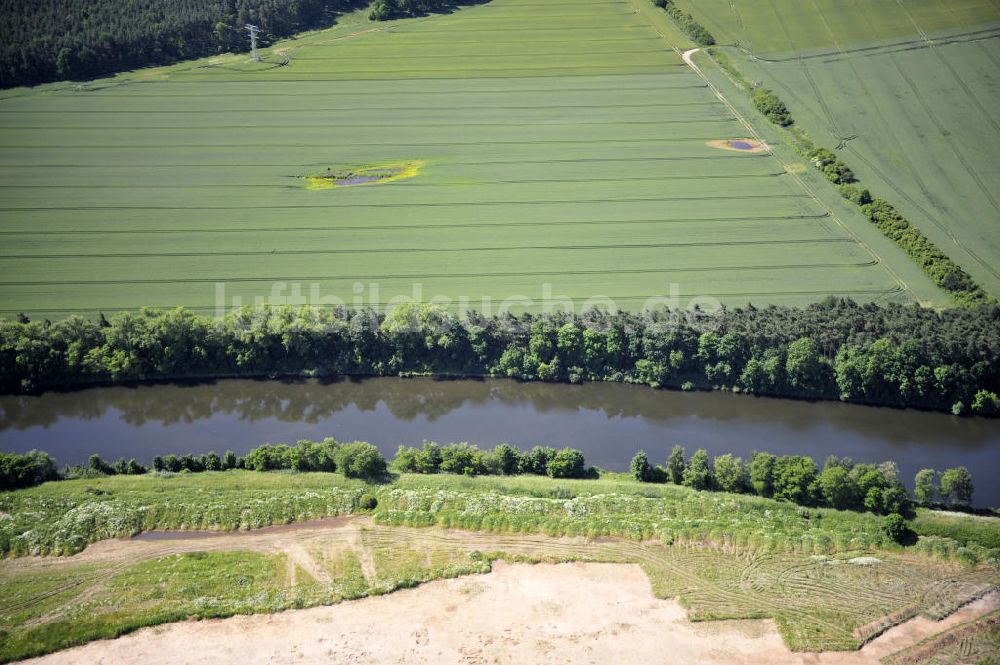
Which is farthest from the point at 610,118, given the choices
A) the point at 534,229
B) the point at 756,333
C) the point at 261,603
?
the point at 261,603

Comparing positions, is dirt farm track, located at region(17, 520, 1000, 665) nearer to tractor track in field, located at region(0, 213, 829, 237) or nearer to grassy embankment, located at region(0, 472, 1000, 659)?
grassy embankment, located at region(0, 472, 1000, 659)

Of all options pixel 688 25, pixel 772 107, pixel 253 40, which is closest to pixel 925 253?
pixel 772 107

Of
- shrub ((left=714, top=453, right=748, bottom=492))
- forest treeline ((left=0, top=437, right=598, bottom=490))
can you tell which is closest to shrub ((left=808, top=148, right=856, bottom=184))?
shrub ((left=714, top=453, right=748, bottom=492))

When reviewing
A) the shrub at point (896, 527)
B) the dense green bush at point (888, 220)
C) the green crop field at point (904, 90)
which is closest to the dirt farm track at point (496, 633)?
the shrub at point (896, 527)

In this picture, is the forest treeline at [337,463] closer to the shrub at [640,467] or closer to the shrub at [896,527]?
the shrub at [640,467]

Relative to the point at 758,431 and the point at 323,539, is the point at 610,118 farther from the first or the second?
the point at 323,539
